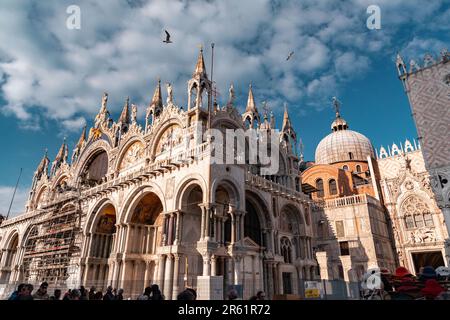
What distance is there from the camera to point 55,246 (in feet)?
94.7

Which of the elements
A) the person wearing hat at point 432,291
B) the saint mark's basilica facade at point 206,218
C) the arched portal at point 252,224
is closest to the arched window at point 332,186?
the saint mark's basilica facade at point 206,218

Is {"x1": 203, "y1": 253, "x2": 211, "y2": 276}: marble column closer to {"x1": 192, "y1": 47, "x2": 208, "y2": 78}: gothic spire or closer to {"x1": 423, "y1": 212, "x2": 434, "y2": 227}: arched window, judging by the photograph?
{"x1": 192, "y1": 47, "x2": 208, "y2": 78}: gothic spire

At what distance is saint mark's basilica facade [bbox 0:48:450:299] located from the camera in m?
18.8

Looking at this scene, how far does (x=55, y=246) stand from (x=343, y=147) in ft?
124

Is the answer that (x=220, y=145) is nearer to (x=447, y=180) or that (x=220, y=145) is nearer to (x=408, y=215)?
(x=447, y=180)

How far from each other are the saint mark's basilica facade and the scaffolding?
14cm

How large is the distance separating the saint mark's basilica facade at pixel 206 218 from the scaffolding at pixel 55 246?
14cm

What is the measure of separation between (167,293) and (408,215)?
23.2 meters

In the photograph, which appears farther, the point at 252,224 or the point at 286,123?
the point at 286,123

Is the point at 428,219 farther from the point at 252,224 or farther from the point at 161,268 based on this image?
the point at 161,268

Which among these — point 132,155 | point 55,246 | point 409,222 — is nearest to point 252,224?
point 132,155

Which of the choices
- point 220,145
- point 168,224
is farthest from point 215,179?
point 168,224

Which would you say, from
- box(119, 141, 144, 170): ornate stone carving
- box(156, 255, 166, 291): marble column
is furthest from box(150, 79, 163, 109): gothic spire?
box(156, 255, 166, 291): marble column

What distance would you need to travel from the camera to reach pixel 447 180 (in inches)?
791
